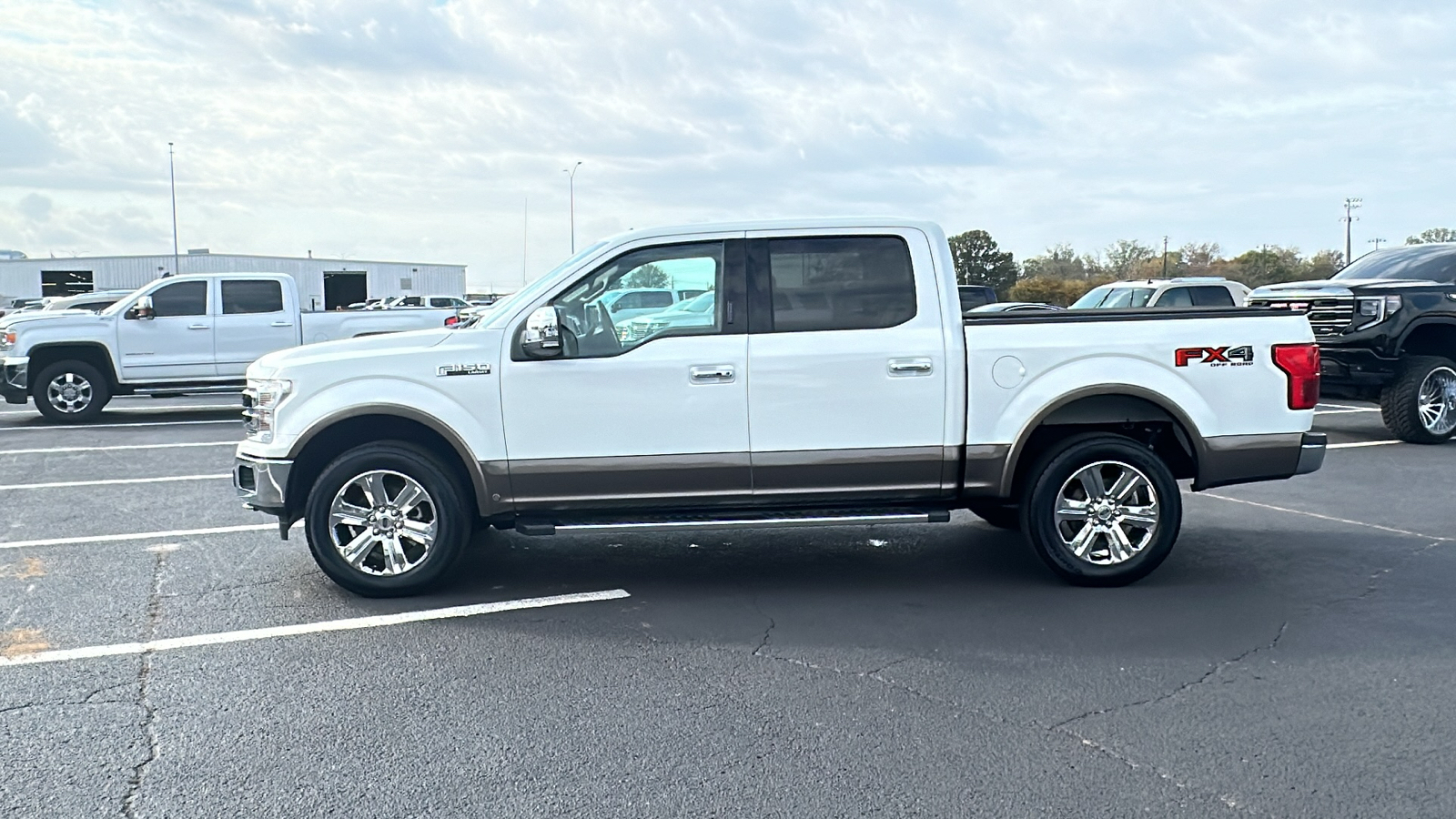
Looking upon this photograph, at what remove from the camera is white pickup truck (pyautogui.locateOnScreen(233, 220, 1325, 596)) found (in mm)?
5902

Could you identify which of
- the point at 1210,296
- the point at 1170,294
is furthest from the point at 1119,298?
the point at 1210,296

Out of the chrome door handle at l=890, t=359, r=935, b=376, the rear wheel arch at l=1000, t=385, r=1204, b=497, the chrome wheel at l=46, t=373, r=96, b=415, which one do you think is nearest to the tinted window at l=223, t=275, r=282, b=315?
the chrome wheel at l=46, t=373, r=96, b=415

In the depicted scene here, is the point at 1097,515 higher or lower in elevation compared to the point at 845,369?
lower

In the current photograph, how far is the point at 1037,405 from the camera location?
Answer: 6.01 metres

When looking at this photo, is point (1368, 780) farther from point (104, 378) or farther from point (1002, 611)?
point (104, 378)

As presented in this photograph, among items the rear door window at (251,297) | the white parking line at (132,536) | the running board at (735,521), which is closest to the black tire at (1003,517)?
the running board at (735,521)

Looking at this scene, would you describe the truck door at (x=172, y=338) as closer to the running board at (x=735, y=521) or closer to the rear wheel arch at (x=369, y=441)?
the rear wheel arch at (x=369, y=441)

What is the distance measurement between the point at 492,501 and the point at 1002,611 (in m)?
2.66

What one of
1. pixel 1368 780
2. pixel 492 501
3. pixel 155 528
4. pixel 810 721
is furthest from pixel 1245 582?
pixel 155 528

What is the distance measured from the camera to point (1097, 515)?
20.1ft

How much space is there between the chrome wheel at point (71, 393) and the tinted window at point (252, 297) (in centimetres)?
196

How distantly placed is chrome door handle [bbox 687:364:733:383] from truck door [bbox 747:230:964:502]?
0.13m

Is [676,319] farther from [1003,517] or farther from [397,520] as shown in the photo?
[1003,517]

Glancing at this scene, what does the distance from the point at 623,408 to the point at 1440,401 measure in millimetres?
9903
